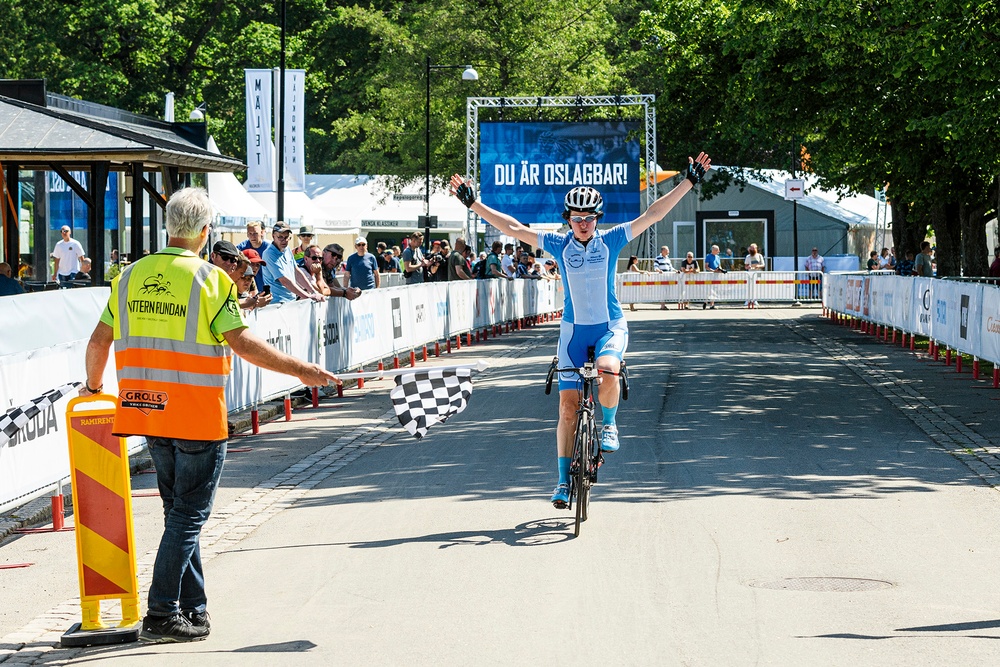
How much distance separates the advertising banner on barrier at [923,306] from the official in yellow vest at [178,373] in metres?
18.4

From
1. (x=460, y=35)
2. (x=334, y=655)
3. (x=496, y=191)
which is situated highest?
(x=460, y=35)

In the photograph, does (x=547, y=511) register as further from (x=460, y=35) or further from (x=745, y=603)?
(x=460, y=35)

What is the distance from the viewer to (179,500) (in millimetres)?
6492

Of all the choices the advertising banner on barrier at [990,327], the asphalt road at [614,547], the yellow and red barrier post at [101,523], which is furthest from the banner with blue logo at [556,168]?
the yellow and red barrier post at [101,523]

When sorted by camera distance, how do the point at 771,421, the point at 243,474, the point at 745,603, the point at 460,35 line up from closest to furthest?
the point at 745,603 → the point at 243,474 → the point at 771,421 → the point at 460,35

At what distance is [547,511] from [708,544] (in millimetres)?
1509

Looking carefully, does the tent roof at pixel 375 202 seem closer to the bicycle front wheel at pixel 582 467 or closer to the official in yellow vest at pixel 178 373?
the bicycle front wheel at pixel 582 467

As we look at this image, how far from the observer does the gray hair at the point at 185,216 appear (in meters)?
6.51

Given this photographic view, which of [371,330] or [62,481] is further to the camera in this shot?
[371,330]

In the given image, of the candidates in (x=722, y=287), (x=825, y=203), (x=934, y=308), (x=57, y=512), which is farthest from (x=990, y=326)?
(x=825, y=203)

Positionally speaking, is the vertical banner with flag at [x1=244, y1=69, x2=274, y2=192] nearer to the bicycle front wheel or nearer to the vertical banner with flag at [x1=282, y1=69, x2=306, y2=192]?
the vertical banner with flag at [x1=282, y1=69, x2=306, y2=192]

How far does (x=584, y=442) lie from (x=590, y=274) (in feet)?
3.49

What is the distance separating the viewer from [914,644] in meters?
6.18

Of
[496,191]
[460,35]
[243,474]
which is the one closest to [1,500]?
[243,474]
